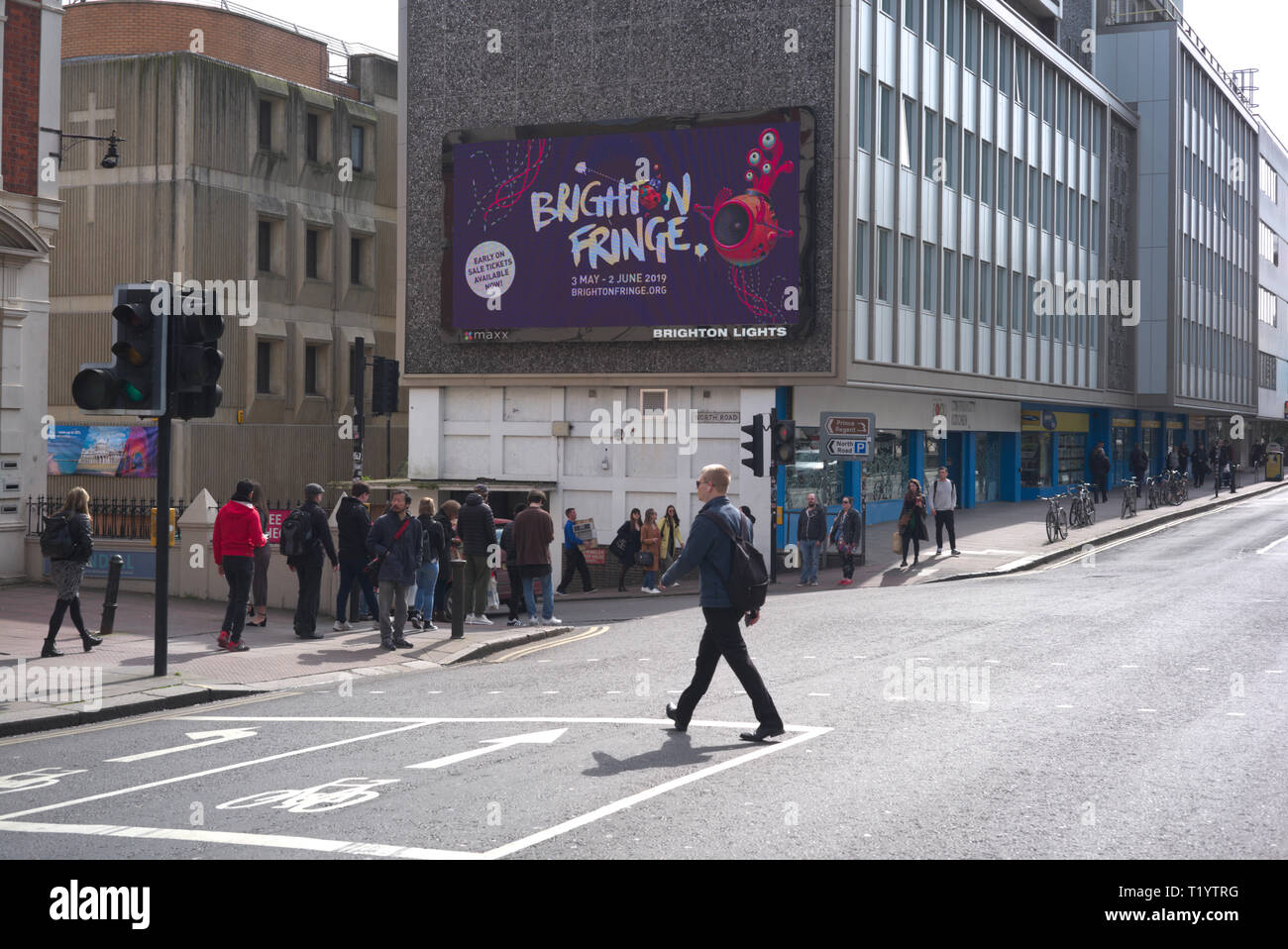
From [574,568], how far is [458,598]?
11.7 meters

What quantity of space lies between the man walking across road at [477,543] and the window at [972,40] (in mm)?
23119

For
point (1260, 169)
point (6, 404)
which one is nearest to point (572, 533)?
point (6, 404)

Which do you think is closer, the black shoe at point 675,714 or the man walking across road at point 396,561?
the black shoe at point 675,714

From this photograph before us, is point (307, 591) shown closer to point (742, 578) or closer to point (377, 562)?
point (377, 562)

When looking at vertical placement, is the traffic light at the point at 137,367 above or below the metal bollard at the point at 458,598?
above

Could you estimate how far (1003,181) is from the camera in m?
39.2

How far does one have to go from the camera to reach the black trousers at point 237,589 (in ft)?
50.0

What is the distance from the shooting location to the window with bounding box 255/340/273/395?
3609 cm

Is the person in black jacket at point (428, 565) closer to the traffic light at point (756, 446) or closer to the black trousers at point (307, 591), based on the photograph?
the black trousers at point (307, 591)

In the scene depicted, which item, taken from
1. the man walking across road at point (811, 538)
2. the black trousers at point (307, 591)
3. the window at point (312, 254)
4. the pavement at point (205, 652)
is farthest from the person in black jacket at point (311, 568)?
the window at point (312, 254)

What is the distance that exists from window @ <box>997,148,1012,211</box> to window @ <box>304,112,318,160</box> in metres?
18.2

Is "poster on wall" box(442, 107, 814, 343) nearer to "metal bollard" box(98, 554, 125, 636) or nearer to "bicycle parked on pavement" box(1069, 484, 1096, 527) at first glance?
"bicycle parked on pavement" box(1069, 484, 1096, 527)

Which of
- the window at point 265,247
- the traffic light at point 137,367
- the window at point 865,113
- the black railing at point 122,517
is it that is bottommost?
the black railing at point 122,517

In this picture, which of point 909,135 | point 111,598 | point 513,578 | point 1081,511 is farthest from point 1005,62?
point 111,598
